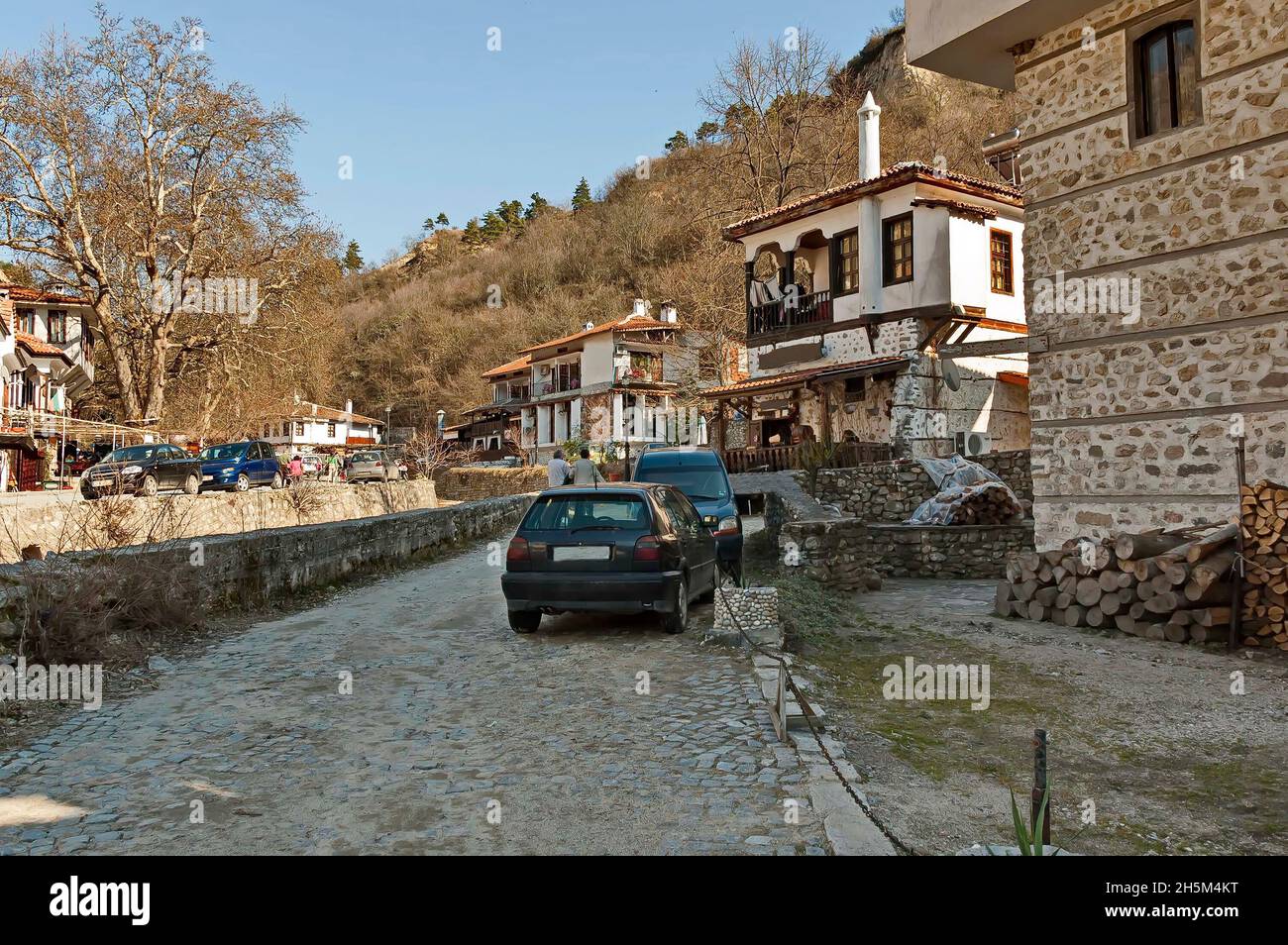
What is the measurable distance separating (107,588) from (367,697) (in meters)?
3.07

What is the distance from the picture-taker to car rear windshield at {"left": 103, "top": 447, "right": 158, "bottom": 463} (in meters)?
24.3

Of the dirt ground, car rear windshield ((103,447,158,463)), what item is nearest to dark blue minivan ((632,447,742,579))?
the dirt ground

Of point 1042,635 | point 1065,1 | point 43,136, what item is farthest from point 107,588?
point 43,136

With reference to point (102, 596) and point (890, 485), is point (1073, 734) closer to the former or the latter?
point (102, 596)

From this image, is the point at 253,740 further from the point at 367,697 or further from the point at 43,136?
the point at 43,136

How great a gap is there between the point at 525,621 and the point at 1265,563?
279 inches

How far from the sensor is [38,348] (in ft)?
128

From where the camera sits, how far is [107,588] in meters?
7.49

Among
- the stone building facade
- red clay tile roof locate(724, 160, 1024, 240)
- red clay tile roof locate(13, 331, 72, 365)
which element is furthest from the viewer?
red clay tile roof locate(13, 331, 72, 365)

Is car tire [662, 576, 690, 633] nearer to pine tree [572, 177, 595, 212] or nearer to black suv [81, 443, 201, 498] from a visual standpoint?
black suv [81, 443, 201, 498]

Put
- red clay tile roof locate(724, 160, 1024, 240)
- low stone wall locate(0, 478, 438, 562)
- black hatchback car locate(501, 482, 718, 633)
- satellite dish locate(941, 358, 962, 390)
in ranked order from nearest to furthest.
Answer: black hatchback car locate(501, 482, 718, 633) < low stone wall locate(0, 478, 438, 562) < satellite dish locate(941, 358, 962, 390) < red clay tile roof locate(724, 160, 1024, 240)

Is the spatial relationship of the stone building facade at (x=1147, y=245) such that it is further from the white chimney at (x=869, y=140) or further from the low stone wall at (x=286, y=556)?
the white chimney at (x=869, y=140)

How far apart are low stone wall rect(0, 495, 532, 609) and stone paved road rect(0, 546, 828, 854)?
4.89 ft

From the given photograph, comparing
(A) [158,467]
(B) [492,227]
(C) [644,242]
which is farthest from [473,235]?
(A) [158,467]
